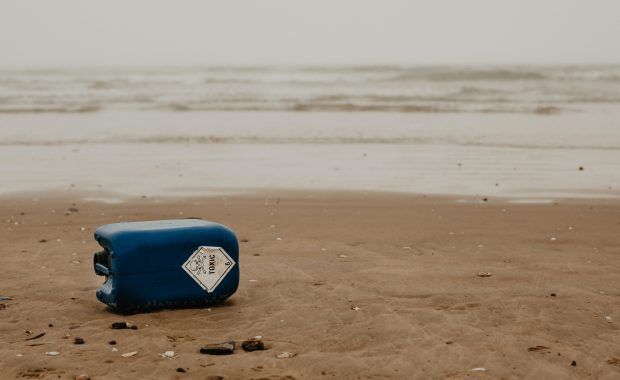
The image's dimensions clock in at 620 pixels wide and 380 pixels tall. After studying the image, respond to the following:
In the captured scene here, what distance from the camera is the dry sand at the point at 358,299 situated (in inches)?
179

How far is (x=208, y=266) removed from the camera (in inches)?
223

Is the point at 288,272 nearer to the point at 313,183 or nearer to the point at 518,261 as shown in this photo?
the point at 518,261

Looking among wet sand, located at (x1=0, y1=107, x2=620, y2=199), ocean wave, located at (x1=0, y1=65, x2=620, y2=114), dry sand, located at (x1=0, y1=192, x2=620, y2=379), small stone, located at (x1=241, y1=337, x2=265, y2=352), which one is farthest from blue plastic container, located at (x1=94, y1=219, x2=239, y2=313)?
ocean wave, located at (x1=0, y1=65, x2=620, y2=114)

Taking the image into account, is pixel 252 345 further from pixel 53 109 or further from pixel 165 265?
pixel 53 109

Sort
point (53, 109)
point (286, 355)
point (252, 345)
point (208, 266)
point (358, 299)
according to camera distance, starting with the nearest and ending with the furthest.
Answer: point (286, 355) < point (252, 345) < point (208, 266) < point (358, 299) < point (53, 109)

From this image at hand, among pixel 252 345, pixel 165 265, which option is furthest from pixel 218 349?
pixel 165 265

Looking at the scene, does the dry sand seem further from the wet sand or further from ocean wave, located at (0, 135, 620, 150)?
ocean wave, located at (0, 135, 620, 150)

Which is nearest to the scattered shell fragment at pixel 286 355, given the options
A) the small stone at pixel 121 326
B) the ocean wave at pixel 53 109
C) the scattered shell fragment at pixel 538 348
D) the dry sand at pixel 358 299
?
the dry sand at pixel 358 299

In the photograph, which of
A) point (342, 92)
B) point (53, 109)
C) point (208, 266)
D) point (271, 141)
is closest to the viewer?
point (208, 266)

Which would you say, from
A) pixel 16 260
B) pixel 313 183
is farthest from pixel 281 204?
pixel 16 260

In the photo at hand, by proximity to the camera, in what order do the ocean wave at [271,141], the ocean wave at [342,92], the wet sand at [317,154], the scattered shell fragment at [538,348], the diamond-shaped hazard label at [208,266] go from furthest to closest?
the ocean wave at [342,92], the ocean wave at [271,141], the wet sand at [317,154], the diamond-shaped hazard label at [208,266], the scattered shell fragment at [538,348]

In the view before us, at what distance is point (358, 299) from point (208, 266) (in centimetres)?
107

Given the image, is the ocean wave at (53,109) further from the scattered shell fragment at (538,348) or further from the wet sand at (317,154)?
the scattered shell fragment at (538,348)

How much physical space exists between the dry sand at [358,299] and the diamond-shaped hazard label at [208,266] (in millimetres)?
197
